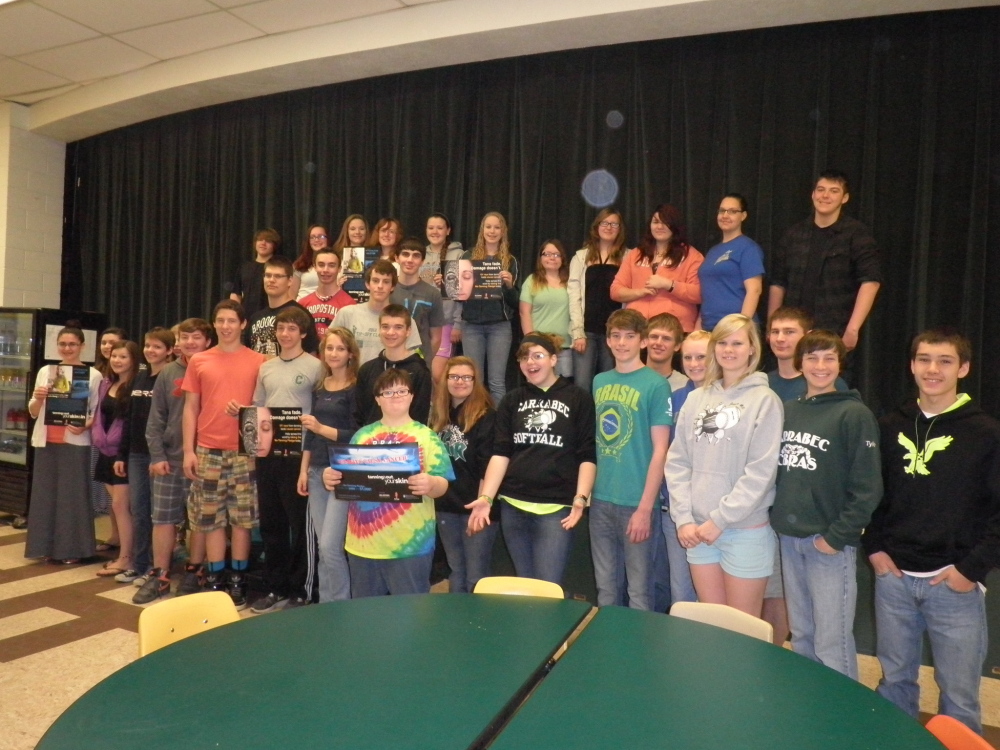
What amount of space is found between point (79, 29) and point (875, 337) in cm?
651

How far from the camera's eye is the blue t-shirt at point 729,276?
4.39 meters

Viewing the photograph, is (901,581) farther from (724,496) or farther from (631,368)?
(631,368)

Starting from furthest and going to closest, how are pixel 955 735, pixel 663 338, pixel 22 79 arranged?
pixel 22 79 < pixel 663 338 < pixel 955 735

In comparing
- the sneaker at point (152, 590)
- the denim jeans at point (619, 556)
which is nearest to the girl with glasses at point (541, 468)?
the denim jeans at point (619, 556)

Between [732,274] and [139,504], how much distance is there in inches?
165

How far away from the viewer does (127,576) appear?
16.1 feet

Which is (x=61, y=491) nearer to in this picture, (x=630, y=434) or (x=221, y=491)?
(x=221, y=491)

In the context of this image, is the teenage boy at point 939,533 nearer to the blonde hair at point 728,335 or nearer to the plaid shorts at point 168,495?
the blonde hair at point 728,335

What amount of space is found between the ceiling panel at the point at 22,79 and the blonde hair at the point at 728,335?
6902mm

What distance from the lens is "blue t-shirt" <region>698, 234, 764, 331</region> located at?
14.4 ft

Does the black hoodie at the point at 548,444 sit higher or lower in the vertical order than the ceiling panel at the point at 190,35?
lower

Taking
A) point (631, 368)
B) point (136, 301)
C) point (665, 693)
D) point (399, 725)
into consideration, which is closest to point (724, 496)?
point (631, 368)

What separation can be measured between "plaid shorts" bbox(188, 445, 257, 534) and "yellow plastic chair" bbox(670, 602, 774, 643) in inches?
113

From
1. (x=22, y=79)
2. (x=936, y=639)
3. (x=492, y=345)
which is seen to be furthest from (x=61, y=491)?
(x=936, y=639)
